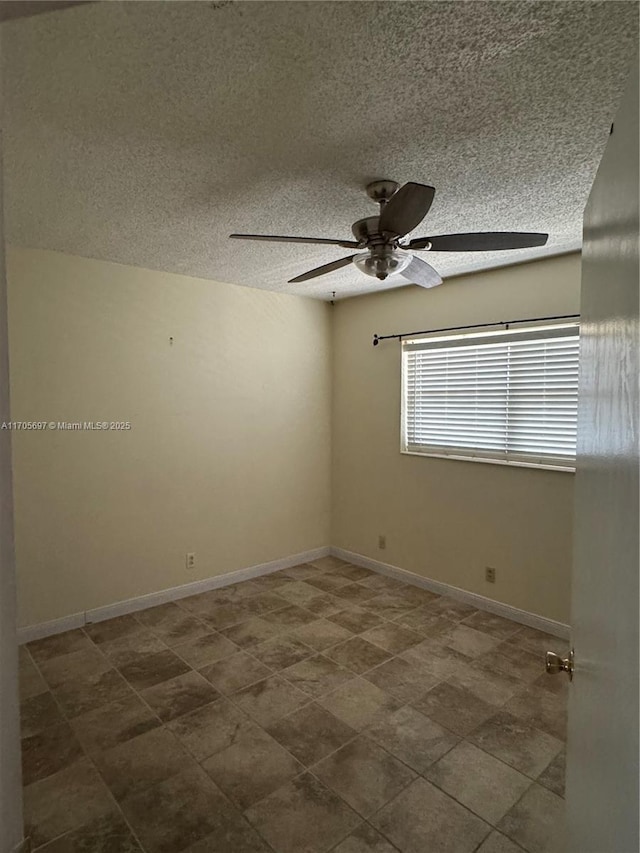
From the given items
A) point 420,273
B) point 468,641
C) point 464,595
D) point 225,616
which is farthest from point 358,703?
point 420,273

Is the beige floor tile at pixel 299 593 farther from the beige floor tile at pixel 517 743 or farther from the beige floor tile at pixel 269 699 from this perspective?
A: the beige floor tile at pixel 517 743

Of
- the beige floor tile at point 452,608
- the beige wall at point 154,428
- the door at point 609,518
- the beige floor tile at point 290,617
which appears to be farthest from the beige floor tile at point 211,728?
the beige floor tile at point 452,608

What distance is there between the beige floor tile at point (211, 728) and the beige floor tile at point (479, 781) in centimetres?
86

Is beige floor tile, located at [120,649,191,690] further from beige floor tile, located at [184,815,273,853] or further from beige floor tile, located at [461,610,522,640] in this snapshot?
beige floor tile, located at [461,610,522,640]

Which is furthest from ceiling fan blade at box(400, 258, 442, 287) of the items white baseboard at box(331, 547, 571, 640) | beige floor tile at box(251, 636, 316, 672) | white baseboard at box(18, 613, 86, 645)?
white baseboard at box(18, 613, 86, 645)

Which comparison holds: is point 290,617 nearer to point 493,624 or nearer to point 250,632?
point 250,632

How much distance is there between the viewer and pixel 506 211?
231 centimetres

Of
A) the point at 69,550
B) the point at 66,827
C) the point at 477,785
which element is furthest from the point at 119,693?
the point at 477,785

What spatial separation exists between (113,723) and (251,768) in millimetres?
741

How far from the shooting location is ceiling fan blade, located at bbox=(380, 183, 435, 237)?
1526mm

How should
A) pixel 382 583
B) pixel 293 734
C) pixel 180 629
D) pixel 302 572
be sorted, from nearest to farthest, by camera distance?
pixel 293 734
pixel 180 629
pixel 382 583
pixel 302 572

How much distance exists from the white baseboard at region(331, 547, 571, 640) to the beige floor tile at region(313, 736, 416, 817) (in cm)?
125

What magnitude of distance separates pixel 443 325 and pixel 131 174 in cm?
244

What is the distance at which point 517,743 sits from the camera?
6.77 ft
